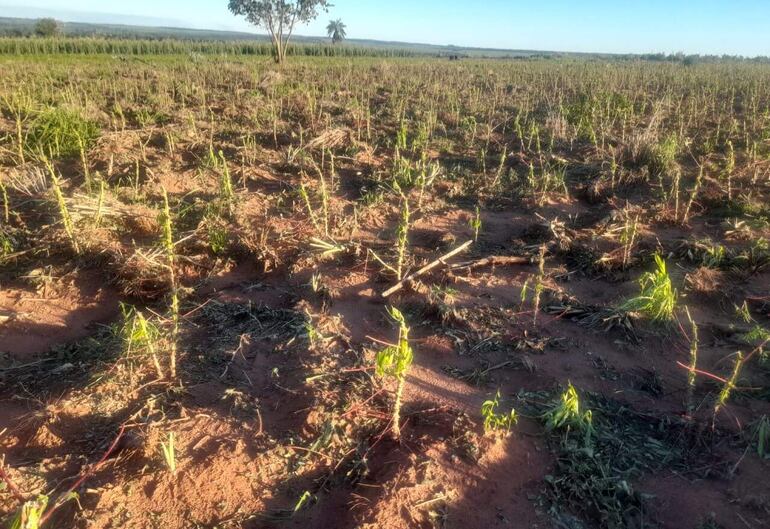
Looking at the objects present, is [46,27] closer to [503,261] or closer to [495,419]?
[503,261]

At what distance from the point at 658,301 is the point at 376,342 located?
2115 millimetres

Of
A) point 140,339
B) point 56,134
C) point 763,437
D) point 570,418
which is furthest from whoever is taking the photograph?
point 56,134

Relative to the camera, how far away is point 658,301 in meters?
3.72

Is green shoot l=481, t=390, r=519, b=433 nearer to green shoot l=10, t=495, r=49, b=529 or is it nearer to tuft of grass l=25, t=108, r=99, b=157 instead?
green shoot l=10, t=495, r=49, b=529

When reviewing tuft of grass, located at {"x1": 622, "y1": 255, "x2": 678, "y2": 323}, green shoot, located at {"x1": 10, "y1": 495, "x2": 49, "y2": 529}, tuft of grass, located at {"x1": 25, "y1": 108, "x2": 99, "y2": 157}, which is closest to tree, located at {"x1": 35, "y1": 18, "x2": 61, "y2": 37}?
tuft of grass, located at {"x1": 25, "y1": 108, "x2": 99, "y2": 157}

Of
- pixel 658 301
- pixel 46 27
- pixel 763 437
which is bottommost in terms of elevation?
pixel 763 437

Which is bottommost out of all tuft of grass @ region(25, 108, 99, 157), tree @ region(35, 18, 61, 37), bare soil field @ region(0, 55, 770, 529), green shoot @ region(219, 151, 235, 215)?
bare soil field @ region(0, 55, 770, 529)

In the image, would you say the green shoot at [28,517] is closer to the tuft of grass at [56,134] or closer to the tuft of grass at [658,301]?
the tuft of grass at [658,301]

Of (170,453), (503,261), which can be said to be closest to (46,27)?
(503,261)

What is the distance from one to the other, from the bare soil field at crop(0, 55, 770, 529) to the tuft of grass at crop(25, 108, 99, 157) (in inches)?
2.4

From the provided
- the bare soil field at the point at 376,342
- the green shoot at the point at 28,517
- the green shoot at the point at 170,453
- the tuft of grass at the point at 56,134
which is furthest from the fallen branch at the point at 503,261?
the tuft of grass at the point at 56,134

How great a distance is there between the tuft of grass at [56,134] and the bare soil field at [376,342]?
61 mm

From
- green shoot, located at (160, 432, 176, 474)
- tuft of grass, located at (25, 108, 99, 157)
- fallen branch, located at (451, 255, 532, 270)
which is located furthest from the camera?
tuft of grass, located at (25, 108, 99, 157)

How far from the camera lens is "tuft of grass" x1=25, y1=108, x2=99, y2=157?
6777 millimetres
